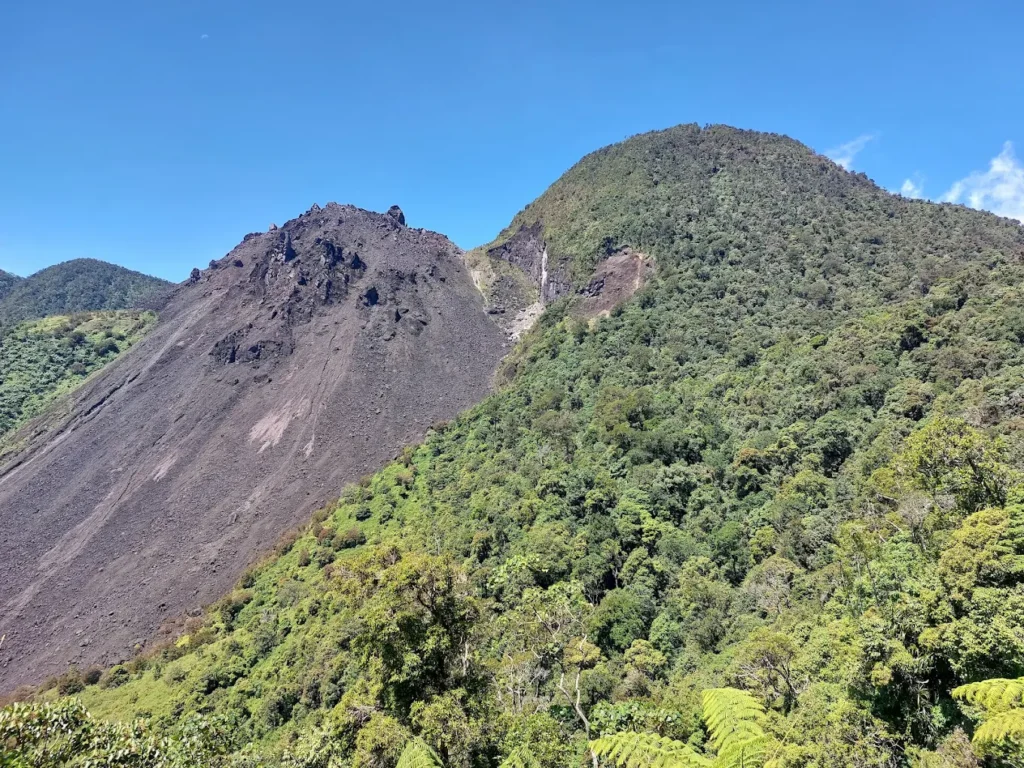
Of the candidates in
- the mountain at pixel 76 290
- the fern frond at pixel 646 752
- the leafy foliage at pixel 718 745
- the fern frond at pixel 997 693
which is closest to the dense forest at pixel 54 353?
the mountain at pixel 76 290

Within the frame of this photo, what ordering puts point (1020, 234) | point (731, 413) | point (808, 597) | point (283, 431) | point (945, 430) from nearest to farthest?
point (945, 430) → point (808, 597) → point (731, 413) → point (283, 431) → point (1020, 234)

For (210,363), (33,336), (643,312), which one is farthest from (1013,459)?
(33,336)

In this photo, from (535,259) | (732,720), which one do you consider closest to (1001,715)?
(732,720)

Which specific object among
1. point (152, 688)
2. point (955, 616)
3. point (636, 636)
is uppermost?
point (955, 616)

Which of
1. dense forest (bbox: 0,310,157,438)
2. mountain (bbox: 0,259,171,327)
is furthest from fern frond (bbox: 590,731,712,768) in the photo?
mountain (bbox: 0,259,171,327)

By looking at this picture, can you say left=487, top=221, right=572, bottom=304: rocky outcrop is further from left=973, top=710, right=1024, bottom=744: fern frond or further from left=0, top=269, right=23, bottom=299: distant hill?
left=0, top=269, right=23, bottom=299: distant hill

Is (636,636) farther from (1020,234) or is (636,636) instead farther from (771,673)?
(1020,234)

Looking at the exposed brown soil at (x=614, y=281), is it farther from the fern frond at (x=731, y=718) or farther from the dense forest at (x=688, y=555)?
the fern frond at (x=731, y=718)
